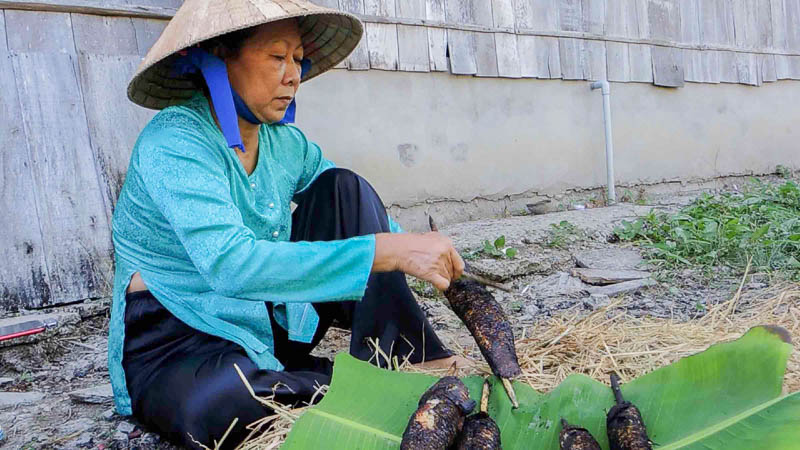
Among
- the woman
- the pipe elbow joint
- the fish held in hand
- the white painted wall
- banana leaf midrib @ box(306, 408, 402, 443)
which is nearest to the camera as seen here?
the fish held in hand

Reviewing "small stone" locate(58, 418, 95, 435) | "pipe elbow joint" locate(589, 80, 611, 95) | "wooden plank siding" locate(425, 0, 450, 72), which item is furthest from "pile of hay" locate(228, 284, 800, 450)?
"pipe elbow joint" locate(589, 80, 611, 95)

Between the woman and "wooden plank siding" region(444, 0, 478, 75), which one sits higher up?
"wooden plank siding" region(444, 0, 478, 75)

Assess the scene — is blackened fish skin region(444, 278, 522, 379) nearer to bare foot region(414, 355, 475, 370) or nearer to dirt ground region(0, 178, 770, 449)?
dirt ground region(0, 178, 770, 449)

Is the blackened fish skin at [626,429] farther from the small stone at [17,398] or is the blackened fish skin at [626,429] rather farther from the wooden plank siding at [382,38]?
the wooden plank siding at [382,38]

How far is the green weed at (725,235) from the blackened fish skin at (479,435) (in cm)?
278

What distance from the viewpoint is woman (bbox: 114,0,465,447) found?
1996 mm

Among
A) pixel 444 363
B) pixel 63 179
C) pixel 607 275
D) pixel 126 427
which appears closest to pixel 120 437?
pixel 126 427

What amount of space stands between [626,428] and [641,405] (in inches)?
7.9

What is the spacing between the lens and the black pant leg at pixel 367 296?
8.41 ft

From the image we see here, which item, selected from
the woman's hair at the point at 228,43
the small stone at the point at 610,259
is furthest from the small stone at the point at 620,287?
the woman's hair at the point at 228,43

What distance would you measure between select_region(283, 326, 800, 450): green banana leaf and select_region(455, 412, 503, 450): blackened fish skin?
11cm

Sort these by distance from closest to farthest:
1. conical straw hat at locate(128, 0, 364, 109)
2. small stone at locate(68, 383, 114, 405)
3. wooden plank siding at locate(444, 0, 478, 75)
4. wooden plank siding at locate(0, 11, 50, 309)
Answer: conical straw hat at locate(128, 0, 364, 109) → small stone at locate(68, 383, 114, 405) → wooden plank siding at locate(0, 11, 50, 309) → wooden plank siding at locate(444, 0, 478, 75)

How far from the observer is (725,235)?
468 cm

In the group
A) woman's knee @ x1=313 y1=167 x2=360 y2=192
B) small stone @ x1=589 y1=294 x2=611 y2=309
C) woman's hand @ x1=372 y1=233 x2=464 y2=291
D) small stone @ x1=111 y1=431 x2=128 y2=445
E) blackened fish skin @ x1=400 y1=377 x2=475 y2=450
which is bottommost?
small stone @ x1=589 y1=294 x2=611 y2=309
